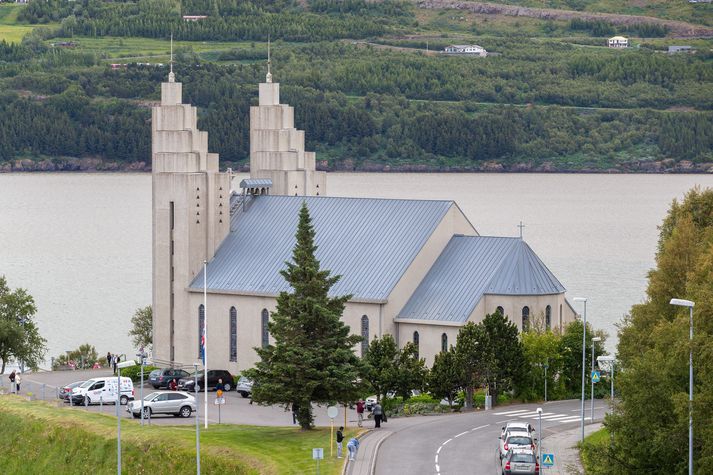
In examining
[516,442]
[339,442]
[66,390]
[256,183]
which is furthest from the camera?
[256,183]

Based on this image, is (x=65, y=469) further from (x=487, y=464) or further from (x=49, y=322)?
(x=49, y=322)

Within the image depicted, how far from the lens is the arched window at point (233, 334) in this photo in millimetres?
87312

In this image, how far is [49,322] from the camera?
5177 inches

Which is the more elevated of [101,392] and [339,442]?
[101,392]

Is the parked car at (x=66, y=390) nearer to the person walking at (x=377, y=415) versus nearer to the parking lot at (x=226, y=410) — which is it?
the parking lot at (x=226, y=410)

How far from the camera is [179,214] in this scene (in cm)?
8956

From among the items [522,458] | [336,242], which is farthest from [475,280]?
[522,458]

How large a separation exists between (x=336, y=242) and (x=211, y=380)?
34.0 feet

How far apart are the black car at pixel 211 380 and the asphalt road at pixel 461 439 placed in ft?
49.4

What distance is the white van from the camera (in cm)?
7819

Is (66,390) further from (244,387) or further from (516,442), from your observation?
(516,442)

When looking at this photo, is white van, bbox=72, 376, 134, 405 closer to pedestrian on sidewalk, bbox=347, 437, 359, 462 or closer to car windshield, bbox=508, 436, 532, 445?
pedestrian on sidewalk, bbox=347, 437, 359, 462

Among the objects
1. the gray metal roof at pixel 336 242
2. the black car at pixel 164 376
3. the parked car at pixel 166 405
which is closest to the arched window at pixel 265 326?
the gray metal roof at pixel 336 242

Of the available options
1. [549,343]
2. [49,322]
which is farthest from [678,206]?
[49,322]
